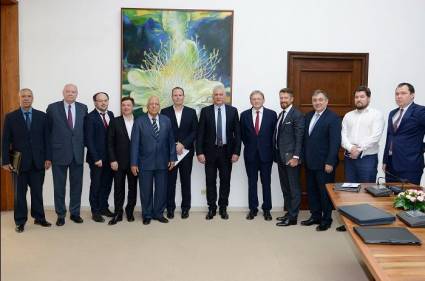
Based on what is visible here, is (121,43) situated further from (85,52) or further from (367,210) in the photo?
(367,210)

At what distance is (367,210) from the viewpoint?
241 centimetres

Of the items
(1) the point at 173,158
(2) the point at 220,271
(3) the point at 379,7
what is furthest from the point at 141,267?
(3) the point at 379,7

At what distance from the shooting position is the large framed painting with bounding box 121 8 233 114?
16.1 ft

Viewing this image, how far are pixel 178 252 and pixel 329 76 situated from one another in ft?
10.2

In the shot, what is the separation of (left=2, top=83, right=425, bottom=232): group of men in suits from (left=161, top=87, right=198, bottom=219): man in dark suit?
0.01m

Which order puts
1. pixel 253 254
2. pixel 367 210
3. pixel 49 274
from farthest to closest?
pixel 253 254 < pixel 49 274 < pixel 367 210

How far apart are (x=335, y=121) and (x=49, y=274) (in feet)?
10.3

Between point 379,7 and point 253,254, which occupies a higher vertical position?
point 379,7

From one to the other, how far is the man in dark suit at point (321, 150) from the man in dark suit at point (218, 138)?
838 mm

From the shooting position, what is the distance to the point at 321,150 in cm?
423

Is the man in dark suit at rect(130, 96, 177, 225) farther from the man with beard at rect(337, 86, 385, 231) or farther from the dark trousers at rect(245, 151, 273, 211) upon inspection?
the man with beard at rect(337, 86, 385, 231)

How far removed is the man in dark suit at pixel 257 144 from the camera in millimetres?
4531

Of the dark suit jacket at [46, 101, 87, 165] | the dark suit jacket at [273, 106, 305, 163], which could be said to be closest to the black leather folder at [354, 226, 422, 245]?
the dark suit jacket at [273, 106, 305, 163]

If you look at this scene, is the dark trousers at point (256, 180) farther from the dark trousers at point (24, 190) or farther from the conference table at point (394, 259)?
the dark trousers at point (24, 190)
